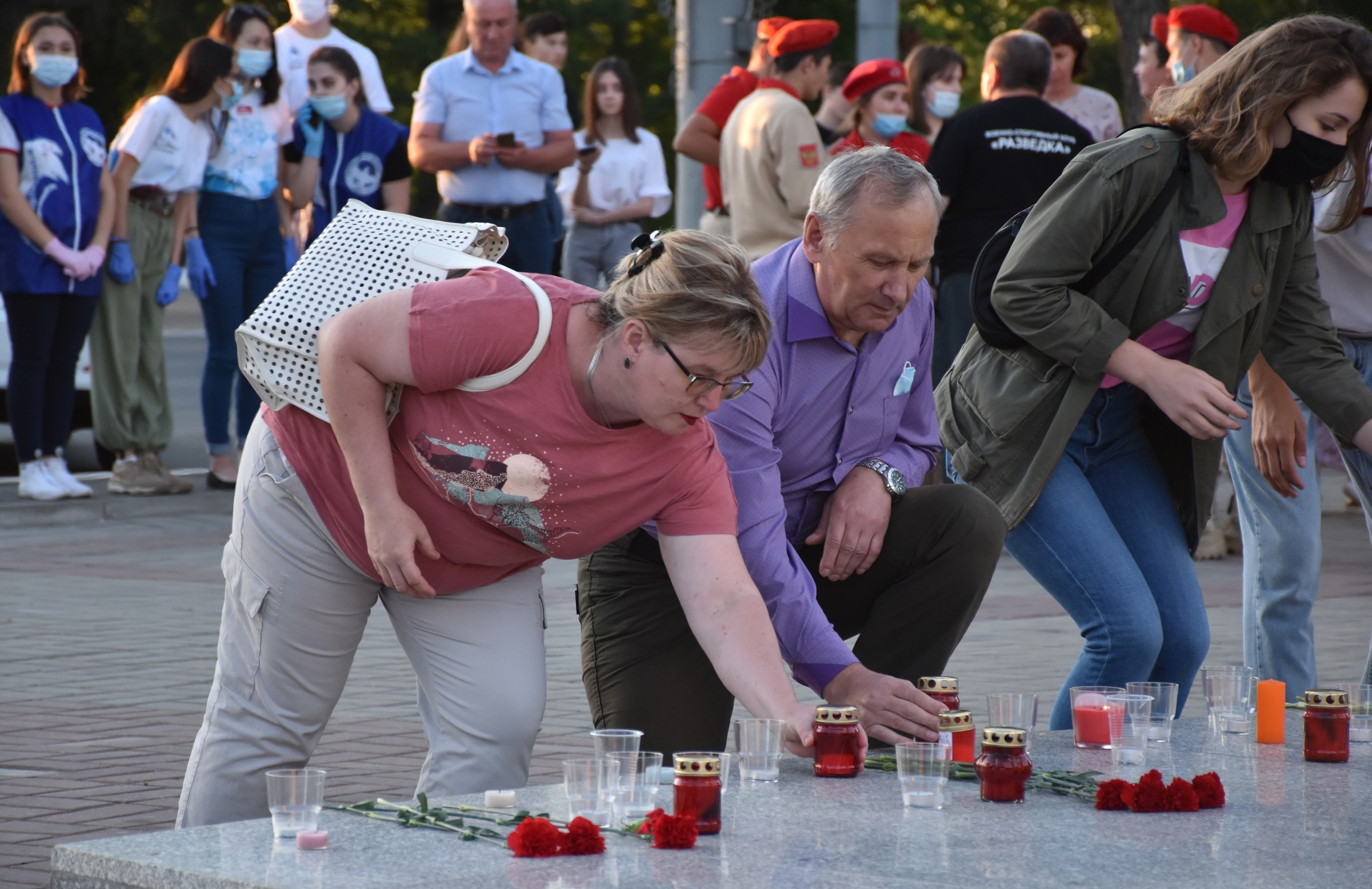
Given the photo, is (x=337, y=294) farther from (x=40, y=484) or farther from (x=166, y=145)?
(x=40, y=484)

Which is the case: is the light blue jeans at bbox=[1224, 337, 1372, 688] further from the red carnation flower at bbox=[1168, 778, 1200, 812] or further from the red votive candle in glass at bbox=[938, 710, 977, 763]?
the red carnation flower at bbox=[1168, 778, 1200, 812]

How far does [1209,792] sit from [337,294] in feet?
6.26

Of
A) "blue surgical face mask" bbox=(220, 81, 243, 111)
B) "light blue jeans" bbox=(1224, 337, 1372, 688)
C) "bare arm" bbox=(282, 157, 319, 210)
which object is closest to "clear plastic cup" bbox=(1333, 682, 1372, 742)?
"light blue jeans" bbox=(1224, 337, 1372, 688)

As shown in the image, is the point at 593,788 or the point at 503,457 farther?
the point at 503,457

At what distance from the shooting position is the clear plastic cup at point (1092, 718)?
3770mm

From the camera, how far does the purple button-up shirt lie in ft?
12.6

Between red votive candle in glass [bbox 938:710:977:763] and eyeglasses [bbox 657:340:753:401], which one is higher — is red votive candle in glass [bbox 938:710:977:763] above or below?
below

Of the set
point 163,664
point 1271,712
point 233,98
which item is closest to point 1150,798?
point 1271,712

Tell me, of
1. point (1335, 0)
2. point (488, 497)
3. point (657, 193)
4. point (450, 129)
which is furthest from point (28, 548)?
point (1335, 0)

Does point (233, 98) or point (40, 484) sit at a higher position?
point (233, 98)

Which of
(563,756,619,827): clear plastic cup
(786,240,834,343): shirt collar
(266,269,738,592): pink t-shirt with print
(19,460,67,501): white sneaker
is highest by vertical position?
(786,240,834,343): shirt collar

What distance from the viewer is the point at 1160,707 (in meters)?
3.89

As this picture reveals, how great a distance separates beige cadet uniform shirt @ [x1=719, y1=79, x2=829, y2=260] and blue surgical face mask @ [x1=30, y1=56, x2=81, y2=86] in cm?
330

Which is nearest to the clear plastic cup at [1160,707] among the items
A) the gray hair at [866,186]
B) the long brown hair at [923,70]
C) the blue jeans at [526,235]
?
the gray hair at [866,186]
